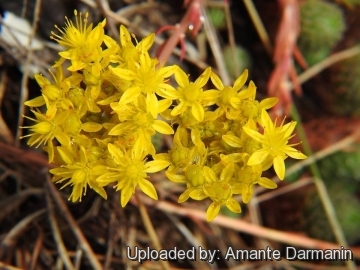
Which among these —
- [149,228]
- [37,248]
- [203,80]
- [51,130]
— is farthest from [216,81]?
[37,248]

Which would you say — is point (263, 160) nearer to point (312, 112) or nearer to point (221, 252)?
point (221, 252)

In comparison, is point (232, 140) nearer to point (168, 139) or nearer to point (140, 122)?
point (140, 122)

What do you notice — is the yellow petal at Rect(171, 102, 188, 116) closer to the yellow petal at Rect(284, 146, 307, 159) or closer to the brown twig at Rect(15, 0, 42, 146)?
the yellow petal at Rect(284, 146, 307, 159)

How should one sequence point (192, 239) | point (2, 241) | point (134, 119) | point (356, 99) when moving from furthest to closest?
point (356, 99)
point (192, 239)
point (2, 241)
point (134, 119)

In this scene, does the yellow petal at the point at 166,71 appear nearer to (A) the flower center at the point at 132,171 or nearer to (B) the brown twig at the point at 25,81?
(A) the flower center at the point at 132,171

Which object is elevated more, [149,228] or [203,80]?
[203,80]

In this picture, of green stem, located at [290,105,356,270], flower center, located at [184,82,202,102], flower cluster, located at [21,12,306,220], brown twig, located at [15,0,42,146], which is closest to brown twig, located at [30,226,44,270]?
brown twig, located at [15,0,42,146]

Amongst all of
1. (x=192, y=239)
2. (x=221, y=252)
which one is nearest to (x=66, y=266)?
(x=192, y=239)
